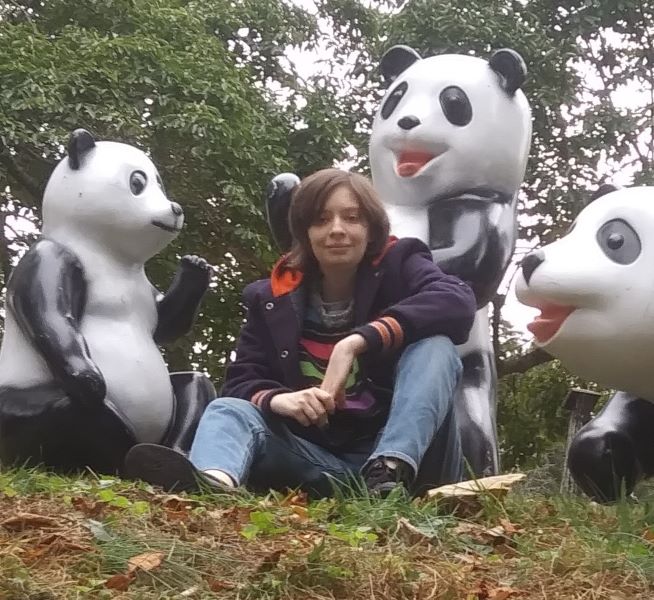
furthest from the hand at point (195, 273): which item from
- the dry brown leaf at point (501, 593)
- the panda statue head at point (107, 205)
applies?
the dry brown leaf at point (501, 593)

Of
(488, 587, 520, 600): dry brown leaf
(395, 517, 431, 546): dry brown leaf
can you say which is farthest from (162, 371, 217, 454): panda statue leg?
(488, 587, 520, 600): dry brown leaf

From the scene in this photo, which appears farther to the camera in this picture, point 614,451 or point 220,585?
point 614,451

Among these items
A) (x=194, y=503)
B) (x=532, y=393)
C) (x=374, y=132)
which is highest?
(x=374, y=132)

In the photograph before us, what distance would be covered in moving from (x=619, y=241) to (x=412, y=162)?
1185 mm

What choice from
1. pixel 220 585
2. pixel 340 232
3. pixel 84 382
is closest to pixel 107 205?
pixel 84 382

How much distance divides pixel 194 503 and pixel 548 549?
0.74 meters

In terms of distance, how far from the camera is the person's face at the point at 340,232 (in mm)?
2779

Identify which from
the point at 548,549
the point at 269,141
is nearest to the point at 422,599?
the point at 548,549

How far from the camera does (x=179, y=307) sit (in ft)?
13.6

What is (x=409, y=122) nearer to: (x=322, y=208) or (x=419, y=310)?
(x=322, y=208)

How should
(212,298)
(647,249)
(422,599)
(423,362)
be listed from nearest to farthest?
1. (422,599)
2. (423,362)
3. (647,249)
4. (212,298)

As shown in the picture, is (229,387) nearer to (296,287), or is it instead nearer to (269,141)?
(296,287)

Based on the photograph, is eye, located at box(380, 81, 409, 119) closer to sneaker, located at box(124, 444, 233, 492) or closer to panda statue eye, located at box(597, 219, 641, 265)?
panda statue eye, located at box(597, 219, 641, 265)

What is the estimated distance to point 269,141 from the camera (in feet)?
24.0
